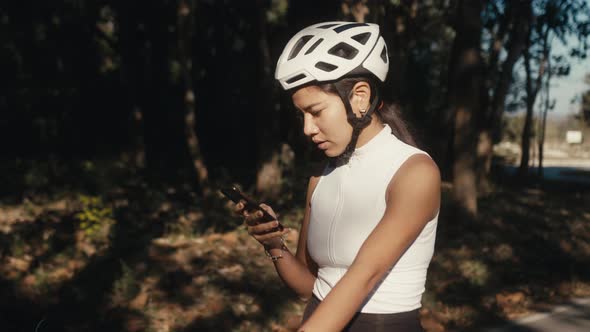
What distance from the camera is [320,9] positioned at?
455 inches

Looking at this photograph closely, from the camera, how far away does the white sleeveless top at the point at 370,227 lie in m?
1.72

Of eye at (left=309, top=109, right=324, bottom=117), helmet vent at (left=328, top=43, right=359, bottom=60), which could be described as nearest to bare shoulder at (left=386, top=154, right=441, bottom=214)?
eye at (left=309, top=109, right=324, bottom=117)

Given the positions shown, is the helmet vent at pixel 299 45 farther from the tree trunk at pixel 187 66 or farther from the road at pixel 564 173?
the road at pixel 564 173

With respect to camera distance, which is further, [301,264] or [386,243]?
[301,264]

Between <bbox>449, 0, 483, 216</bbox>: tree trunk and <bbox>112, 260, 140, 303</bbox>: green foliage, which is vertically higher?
<bbox>449, 0, 483, 216</bbox>: tree trunk

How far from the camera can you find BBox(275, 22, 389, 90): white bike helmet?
6.04 ft

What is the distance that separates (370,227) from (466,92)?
26.0 feet

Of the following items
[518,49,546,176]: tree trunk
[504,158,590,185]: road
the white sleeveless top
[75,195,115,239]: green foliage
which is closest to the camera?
the white sleeveless top

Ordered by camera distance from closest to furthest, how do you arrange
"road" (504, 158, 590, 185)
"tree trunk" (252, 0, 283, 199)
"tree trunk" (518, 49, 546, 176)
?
"tree trunk" (252, 0, 283, 199), "tree trunk" (518, 49, 546, 176), "road" (504, 158, 590, 185)

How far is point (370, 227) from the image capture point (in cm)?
172

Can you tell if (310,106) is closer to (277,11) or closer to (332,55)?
(332,55)

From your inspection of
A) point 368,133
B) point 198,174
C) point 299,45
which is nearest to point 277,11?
point 198,174

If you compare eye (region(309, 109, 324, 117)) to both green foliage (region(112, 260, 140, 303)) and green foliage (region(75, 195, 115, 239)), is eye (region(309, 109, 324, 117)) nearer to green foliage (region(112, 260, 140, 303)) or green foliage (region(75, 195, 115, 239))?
green foliage (region(112, 260, 140, 303))

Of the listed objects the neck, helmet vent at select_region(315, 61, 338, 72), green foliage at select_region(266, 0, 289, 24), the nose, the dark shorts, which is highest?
green foliage at select_region(266, 0, 289, 24)
